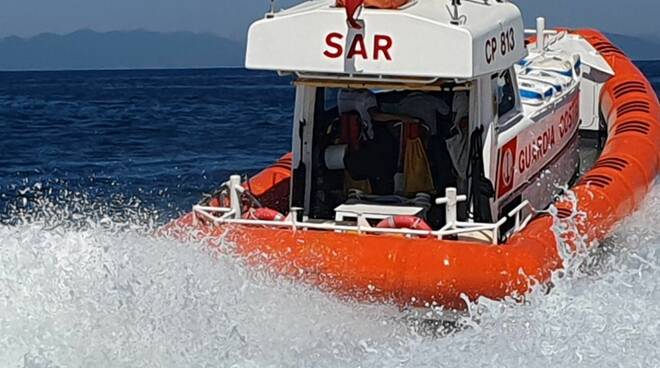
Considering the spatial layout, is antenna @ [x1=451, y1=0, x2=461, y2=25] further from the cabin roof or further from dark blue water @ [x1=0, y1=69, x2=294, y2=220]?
dark blue water @ [x1=0, y1=69, x2=294, y2=220]

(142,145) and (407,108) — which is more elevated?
(407,108)

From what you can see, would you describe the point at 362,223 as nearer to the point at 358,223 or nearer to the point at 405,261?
the point at 358,223

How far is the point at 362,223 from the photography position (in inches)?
264

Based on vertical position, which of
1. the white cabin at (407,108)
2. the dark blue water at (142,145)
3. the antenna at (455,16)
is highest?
the antenna at (455,16)

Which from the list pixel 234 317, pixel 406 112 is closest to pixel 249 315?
pixel 234 317

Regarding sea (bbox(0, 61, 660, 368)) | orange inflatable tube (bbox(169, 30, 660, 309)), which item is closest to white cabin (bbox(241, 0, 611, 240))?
orange inflatable tube (bbox(169, 30, 660, 309))

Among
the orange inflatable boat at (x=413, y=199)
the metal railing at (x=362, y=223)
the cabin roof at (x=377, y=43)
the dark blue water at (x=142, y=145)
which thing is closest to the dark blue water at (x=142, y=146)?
the dark blue water at (x=142, y=145)

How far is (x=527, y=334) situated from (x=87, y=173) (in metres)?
9.72

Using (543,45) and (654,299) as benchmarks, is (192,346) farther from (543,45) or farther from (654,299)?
(543,45)

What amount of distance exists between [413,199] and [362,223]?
0.57 m

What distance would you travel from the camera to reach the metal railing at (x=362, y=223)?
253 inches

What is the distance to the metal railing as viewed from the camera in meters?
6.44

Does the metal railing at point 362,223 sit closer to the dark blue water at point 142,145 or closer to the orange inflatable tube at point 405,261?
the orange inflatable tube at point 405,261

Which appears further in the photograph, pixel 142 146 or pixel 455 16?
pixel 142 146
